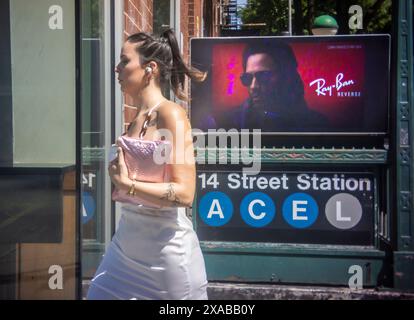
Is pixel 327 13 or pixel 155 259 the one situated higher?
pixel 327 13

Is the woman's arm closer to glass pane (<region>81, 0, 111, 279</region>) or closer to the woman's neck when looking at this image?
the woman's neck

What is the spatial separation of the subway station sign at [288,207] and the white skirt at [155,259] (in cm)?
161

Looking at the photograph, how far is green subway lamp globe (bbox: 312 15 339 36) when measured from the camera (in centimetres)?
443

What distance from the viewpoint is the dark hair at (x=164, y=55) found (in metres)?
2.54

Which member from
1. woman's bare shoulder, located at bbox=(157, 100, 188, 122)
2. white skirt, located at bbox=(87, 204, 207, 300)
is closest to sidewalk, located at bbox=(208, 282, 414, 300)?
white skirt, located at bbox=(87, 204, 207, 300)

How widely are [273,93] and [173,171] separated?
6.06ft

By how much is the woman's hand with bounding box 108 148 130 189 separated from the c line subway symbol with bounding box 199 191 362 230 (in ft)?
5.92

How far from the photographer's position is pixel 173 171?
2.41m

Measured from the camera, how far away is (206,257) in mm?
4152

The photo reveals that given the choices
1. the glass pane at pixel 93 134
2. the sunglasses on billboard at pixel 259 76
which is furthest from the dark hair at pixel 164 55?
the sunglasses on billboard at pixel 259 76

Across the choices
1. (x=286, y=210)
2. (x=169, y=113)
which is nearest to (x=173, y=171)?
(x=169, y=113)

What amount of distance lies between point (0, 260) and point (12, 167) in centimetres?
51

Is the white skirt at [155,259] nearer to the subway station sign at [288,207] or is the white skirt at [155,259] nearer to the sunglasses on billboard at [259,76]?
the subway station sign at [288,207]

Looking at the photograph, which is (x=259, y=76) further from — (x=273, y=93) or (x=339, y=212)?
(x=339, y=212)
